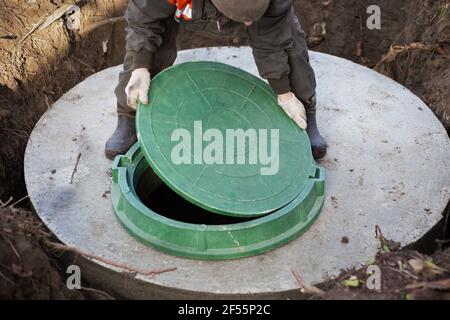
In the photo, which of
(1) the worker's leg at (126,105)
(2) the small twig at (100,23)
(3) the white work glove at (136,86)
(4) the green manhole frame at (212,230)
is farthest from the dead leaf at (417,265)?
(2) the small twig at (100,23)

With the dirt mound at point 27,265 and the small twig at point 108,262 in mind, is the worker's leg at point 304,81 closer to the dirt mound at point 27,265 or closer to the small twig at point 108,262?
the small twig at point 108,262

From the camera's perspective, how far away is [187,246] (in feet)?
10.1

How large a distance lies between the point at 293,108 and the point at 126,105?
0.91 m

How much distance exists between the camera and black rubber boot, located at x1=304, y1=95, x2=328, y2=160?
3.62 metres

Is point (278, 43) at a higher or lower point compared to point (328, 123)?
higher

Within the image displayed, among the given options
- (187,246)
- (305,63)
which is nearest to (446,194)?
(305,63)

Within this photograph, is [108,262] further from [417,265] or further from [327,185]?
[417,265]

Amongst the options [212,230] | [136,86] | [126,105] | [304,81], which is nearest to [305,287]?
[212,230]

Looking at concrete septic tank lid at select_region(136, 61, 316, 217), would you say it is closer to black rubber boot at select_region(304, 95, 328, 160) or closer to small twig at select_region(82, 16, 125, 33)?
black rubber boot at select_region(304, 95, 328, 160)

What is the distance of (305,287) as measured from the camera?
2.90 meters

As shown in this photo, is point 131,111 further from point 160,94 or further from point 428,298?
point 428,298

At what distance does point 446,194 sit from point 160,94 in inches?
62.2

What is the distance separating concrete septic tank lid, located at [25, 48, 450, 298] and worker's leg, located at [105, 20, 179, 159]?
12 centimetres

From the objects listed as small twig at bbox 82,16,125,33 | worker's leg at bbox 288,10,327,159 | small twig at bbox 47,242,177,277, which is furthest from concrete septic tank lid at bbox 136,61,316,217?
small twig at bbox 82,16,125,33
